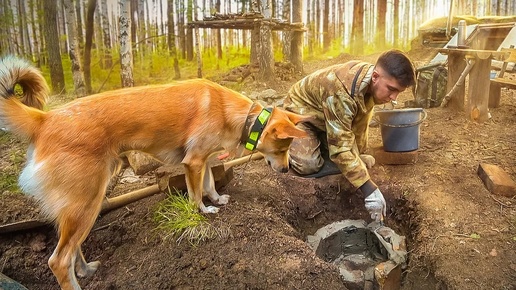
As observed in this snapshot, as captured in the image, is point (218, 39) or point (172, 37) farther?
point (218, 39)

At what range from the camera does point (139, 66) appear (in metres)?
6.07

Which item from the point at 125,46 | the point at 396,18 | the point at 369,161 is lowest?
the point at 369,161

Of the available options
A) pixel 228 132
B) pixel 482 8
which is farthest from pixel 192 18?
pixel 482 8

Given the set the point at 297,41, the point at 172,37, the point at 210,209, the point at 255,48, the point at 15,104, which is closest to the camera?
the point at 15,104

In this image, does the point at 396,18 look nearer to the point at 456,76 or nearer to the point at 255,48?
the point at 456,76

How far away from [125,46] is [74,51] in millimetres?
Answer: 743

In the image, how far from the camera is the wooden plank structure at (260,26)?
6.78 meters

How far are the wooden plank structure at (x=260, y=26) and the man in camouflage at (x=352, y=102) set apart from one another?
2.93 m

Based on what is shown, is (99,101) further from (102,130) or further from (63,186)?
(63,186)

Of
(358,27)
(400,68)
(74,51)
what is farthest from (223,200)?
(358,27)

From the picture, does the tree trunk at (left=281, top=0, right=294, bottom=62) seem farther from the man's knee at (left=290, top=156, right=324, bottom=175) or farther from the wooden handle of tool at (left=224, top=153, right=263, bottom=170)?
the man's knee at (left=290, top=156, right=324, bottom=175)

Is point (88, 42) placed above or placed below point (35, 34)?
below

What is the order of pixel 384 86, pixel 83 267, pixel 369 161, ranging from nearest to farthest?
pixel 83 267
pixel 384 86
pixel 369 161

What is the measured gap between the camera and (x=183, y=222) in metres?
3.35
